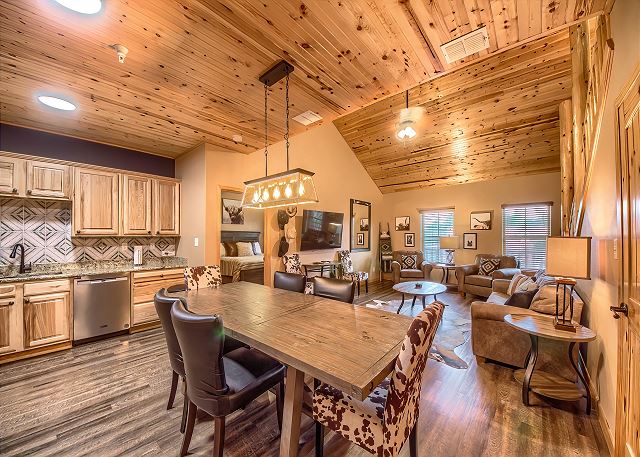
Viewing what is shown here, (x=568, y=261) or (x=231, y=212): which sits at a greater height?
(x=231, y=212)

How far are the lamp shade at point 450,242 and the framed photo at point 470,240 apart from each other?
62 centimetres

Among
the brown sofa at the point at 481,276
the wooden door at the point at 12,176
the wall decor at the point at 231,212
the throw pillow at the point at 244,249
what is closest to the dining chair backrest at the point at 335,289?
the wooden door at the point at 12,176

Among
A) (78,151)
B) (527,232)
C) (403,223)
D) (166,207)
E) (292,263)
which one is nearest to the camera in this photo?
(78,151)

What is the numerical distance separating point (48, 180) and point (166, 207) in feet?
4.38

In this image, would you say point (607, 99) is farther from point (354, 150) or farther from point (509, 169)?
point (354, 150)

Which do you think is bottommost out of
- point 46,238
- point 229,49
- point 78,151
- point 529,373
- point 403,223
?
point 529,373

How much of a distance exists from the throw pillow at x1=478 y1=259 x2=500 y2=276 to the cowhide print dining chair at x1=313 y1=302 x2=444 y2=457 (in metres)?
5.27

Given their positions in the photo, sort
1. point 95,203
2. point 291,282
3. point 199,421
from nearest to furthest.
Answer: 1. point 199,421
2. point 291,282
3. point 95,203

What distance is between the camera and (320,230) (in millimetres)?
5672

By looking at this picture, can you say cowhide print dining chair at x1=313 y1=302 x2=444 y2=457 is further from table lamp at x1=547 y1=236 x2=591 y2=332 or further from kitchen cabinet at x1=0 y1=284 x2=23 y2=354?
kitchen cabinet at x1=0 y1=284 x2=23 y2=354

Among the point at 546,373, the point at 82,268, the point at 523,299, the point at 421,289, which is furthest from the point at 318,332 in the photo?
the point at 82,268

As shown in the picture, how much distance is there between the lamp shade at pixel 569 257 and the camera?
2.02 metres

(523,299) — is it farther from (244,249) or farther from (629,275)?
(244,249)

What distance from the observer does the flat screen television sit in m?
5.39
